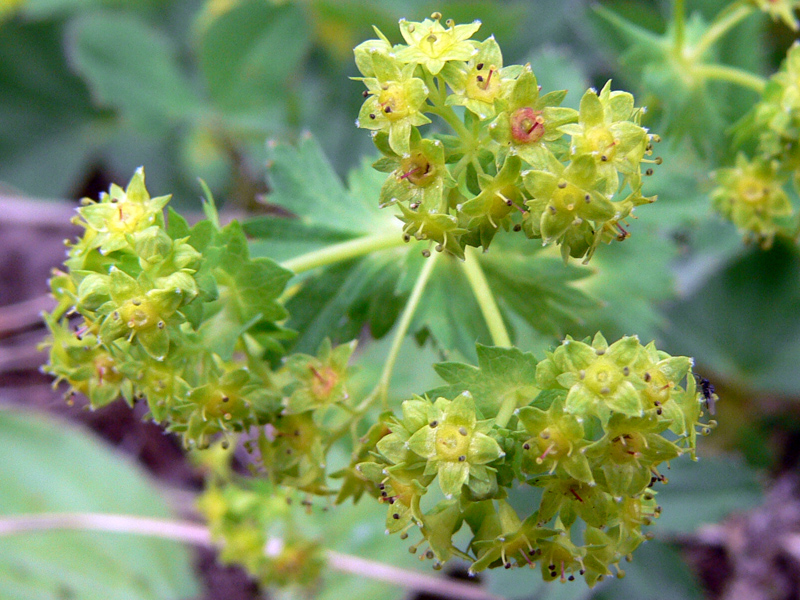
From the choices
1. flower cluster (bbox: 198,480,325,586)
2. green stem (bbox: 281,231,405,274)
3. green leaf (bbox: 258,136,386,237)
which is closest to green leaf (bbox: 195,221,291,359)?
green stem (bbox: 281,231,405,274)

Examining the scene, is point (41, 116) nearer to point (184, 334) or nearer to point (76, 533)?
point (76, 533)

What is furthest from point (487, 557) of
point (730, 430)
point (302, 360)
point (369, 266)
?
point (730, 430)

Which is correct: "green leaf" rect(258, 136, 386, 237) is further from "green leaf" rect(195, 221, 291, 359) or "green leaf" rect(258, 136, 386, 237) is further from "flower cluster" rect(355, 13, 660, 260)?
"flower cluster" rect(355, 13, 660, 260)

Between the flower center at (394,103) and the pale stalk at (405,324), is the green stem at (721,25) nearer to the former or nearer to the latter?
the pale stalk at (405,324)

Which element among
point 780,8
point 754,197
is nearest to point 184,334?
point 754,197

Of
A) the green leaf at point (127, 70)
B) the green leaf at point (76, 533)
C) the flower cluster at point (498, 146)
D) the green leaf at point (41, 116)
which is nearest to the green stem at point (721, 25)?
the flower cluster at point (498, 146)
